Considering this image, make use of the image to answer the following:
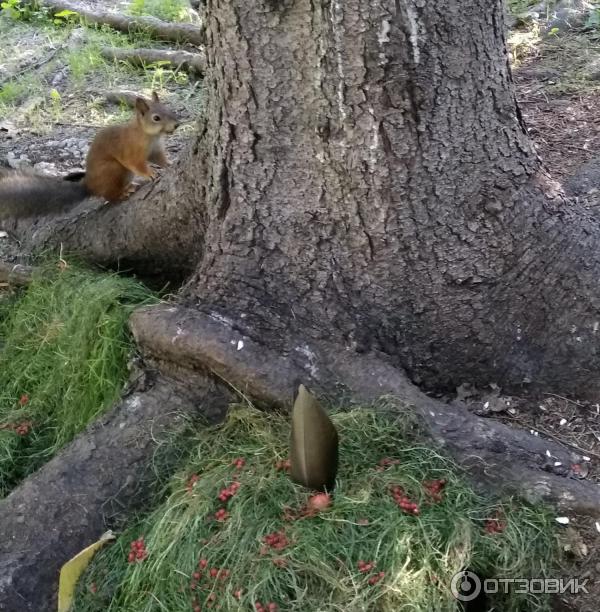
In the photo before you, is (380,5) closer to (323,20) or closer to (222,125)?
(323,20)

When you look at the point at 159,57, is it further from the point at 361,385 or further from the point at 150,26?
the point at 361,385

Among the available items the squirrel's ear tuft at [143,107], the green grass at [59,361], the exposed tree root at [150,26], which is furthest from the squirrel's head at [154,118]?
the exposed tree root at [150,26]

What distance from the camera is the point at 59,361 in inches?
112

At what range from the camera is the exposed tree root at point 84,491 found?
6.73ft

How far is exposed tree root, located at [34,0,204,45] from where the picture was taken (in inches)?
230

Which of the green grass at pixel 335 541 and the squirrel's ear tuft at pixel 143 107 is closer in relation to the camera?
the green grass at pixel 335 541

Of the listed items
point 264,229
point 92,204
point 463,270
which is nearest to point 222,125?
point 264,229

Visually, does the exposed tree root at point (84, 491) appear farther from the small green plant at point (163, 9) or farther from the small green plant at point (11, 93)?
the small green plant at point (163, 9)

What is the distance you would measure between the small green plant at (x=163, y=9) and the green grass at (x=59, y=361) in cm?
387

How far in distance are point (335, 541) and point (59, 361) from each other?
143cm

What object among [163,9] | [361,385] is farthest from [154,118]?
[163,9]

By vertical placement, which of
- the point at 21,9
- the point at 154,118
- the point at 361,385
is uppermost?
the point at 21,9

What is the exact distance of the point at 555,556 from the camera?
77.8 inches

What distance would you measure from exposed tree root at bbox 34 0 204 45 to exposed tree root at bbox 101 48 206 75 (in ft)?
0.79
